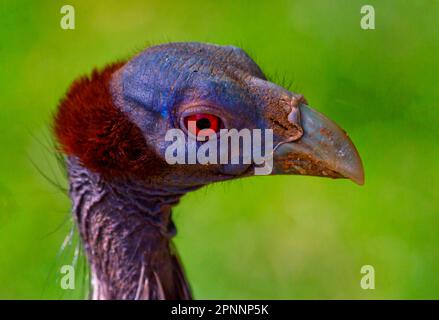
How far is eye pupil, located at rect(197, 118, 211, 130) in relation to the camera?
3143 millimetres

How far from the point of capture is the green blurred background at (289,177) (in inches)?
221

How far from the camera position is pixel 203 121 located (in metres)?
3.15

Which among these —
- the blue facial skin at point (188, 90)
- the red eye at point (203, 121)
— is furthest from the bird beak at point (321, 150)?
the red eye at point (203, 121)

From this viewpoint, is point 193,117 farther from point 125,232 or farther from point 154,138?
point 125,232

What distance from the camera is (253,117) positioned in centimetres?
314

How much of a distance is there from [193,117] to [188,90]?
9 centimetres

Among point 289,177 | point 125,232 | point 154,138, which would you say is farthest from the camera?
point 289,177

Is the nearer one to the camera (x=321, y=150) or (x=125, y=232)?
(x=321, y=150)

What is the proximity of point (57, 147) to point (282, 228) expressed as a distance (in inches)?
98.3

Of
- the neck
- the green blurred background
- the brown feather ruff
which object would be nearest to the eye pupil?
the brown feather ruff

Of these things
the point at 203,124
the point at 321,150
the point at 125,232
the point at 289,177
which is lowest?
the point at 125,232

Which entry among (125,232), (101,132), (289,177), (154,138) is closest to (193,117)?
(154,138)

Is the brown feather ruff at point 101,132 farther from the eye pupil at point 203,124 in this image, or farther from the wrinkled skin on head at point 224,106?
the eye pupil at point 203,124
